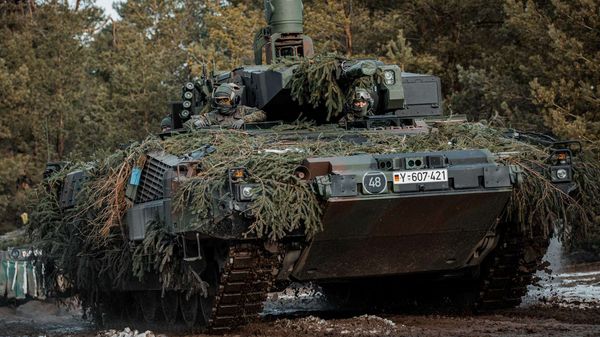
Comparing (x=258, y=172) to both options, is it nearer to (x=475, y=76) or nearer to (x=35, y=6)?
(x=475, y=76)

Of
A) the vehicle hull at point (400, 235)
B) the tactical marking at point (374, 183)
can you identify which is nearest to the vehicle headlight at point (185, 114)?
the vehicle hull at point (400, 235)

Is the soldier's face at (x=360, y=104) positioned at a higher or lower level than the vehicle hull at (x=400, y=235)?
higher

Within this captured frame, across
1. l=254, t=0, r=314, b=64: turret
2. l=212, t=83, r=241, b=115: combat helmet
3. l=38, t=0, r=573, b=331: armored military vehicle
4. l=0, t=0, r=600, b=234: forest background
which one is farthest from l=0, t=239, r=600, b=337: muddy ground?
l=0, t=0, r=600, b=234: forest background

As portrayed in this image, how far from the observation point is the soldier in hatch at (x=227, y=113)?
12.5 metres

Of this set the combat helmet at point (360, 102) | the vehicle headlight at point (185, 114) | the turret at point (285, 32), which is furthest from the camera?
the turret at point (285, 32)

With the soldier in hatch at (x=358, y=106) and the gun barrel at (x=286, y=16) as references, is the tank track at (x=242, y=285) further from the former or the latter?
the gun barrel at (x=286, y=16)

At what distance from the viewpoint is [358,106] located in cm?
1244

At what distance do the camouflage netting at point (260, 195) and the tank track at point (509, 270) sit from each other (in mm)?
229

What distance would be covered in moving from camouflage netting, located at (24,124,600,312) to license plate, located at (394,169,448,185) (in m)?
0.53

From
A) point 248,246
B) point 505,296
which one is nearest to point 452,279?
point 505,296

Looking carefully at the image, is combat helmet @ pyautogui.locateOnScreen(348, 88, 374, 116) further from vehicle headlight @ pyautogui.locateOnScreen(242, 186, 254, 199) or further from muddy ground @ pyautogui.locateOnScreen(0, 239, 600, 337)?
vehicle headlight @ pyautogui.locateOnScreen(242, 186, 254, 199)

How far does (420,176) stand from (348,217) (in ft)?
2.27

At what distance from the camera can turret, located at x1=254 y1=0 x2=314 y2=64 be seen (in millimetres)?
14641

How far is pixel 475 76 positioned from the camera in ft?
84.1
